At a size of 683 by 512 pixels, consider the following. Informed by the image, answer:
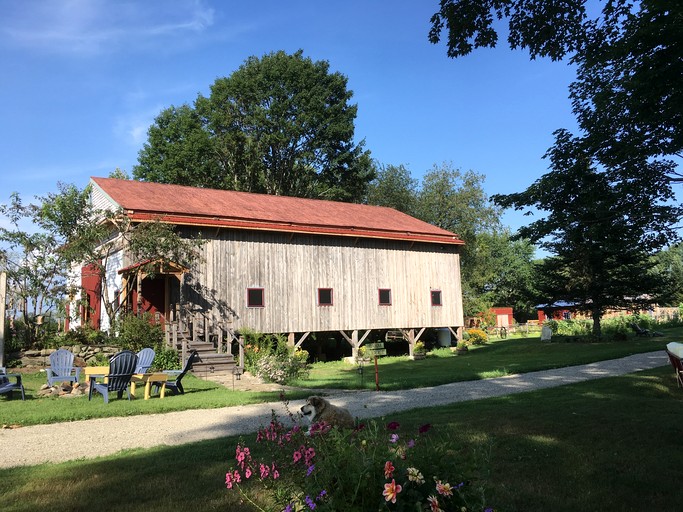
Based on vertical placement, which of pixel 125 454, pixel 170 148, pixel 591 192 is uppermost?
pixel 170 148

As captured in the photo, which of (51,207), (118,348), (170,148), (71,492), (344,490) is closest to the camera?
(344,490)

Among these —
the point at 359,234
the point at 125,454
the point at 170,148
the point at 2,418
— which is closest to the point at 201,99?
the point at 170,148

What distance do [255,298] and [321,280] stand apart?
120 inches

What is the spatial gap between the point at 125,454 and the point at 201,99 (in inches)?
1431

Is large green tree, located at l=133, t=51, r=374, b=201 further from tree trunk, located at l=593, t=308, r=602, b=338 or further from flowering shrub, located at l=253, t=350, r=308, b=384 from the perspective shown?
flowering shrub, located at l=253, t=350, r=308, b=384

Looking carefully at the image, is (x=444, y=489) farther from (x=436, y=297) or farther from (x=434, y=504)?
(x=436, y=297)

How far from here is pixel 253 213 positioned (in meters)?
21.1

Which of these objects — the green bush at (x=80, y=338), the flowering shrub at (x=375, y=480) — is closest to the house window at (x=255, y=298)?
the green bush at (x=80, y=338)

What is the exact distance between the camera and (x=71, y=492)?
453cm

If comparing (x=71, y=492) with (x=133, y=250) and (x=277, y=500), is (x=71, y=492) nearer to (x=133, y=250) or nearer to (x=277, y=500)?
(x=277, y=500)

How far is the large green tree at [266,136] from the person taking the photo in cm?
3634

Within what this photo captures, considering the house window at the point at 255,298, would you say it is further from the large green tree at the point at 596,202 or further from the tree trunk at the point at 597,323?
the tree trunk at the point at 597,323

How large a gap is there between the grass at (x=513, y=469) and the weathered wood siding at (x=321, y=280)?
1271 centimetres

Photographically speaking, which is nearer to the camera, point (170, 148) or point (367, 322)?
point (367, 322)
